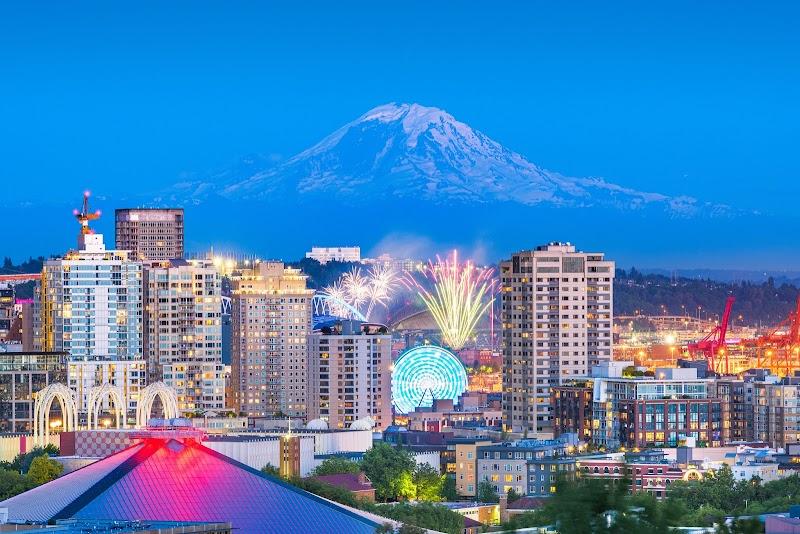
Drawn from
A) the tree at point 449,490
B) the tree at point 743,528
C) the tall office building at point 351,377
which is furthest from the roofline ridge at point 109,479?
the tall office building at point 351,377

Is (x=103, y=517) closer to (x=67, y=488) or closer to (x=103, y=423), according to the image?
(x=67, y=488)

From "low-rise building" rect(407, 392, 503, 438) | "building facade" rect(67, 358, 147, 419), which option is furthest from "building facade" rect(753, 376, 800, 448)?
"building facade" rect(67, 358, 147, 419)

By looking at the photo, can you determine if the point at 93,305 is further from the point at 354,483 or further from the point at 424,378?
the point at 354,483

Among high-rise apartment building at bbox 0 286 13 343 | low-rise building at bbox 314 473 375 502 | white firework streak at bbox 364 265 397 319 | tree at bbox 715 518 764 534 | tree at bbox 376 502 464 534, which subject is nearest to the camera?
tree at bbox 715 518 764 534

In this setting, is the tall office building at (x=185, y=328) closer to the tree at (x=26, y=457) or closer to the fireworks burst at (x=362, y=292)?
the tree at (x=26, y=457)

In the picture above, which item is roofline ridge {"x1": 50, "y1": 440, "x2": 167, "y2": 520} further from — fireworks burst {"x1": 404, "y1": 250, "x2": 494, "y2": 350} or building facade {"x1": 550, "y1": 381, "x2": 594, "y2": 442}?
fireworks burst {"x1": 404, "y1": 250, "x2": 494, "y2": 350}

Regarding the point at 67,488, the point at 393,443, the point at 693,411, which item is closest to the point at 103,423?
the point at 393,443
